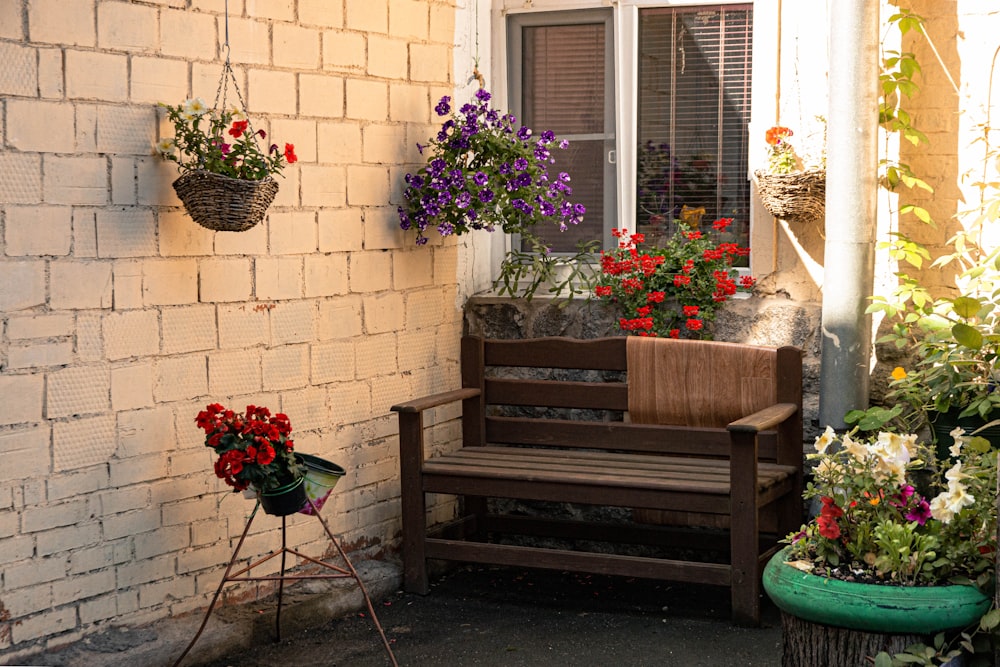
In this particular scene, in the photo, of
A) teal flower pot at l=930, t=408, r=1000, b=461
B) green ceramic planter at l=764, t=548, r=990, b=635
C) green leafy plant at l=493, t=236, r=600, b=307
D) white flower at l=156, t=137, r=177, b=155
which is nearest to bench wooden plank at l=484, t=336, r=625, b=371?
green leafy plant at l=493, t=236, r=600, b=307

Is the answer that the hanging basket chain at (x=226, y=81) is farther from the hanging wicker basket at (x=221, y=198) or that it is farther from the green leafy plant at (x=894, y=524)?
the green leafy plant at (x=894, y=524)

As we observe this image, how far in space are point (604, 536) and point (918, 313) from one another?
5.37 ft

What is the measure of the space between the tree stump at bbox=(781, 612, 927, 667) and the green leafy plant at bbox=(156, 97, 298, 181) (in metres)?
2.17

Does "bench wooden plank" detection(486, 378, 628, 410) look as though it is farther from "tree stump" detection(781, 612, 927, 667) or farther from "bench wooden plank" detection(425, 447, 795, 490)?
"tree stump" detection(781, 612, 927, 667)

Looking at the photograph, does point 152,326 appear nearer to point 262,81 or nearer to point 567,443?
point 262,81

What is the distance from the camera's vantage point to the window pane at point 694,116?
17.4 ft

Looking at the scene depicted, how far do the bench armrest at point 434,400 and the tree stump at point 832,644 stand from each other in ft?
6.47

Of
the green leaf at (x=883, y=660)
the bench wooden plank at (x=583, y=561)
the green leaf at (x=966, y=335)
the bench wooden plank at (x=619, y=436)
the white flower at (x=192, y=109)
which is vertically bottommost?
the bench wooden plank at (x=583, y=561)

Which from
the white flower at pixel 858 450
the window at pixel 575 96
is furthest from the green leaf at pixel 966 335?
the window at pixel 575 96

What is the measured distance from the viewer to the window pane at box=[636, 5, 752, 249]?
5.29 meters

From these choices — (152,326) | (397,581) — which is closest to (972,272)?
(397,581)

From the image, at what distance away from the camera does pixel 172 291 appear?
4.20 m

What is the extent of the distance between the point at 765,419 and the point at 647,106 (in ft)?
5.49

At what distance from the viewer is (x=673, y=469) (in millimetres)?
4781
